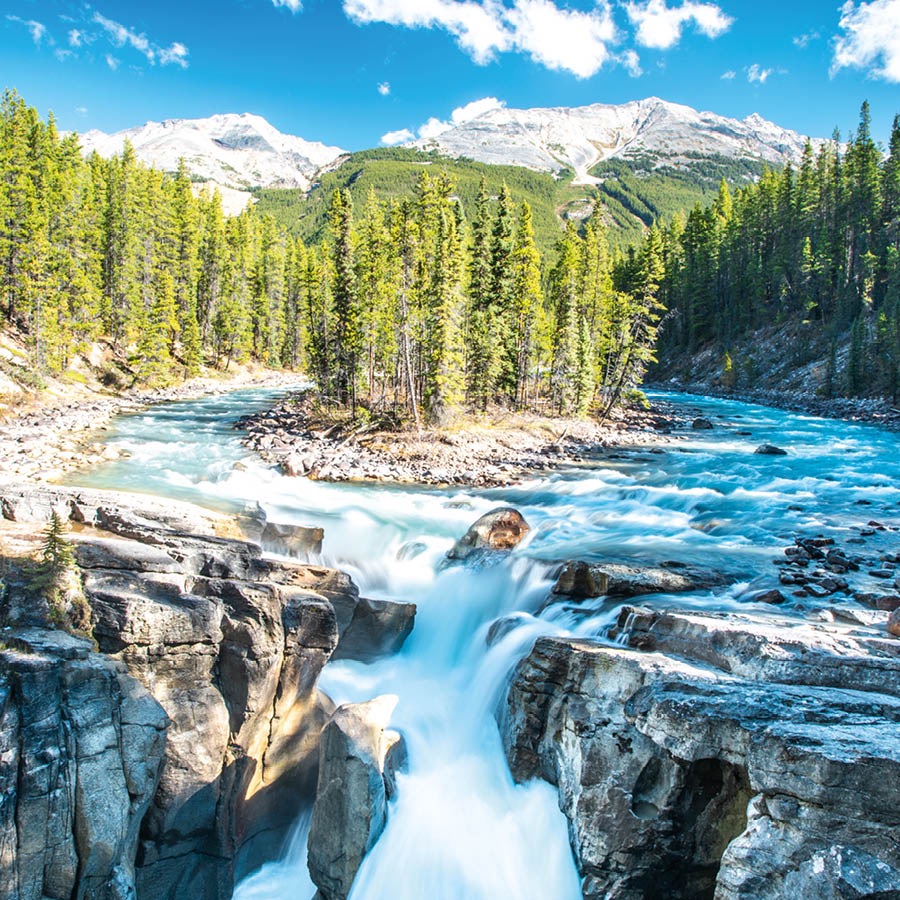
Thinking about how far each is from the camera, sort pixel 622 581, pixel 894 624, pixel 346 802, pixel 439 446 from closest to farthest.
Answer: pixel 346 802 → pixel 894 624 → pixel 622 581 → pixel 439 446

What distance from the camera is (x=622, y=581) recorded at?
41.5ft

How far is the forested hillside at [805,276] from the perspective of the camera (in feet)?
178

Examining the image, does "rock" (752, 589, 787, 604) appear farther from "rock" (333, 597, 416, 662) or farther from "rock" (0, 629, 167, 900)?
"rock" (0, 629, 167, 900)

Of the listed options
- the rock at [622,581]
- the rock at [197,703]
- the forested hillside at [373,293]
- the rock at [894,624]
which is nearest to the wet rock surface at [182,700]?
the rock at [197,703]

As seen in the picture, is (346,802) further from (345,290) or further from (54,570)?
(345,290)

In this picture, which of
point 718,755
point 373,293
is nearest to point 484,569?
point 718,755

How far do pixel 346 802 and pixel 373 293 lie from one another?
29101 mm

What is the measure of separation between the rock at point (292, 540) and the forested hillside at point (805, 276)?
46374 mm

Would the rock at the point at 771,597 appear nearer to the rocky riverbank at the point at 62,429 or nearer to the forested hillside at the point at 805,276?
the rocky riverbank at the point at 62,429

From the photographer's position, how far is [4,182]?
3859 cm

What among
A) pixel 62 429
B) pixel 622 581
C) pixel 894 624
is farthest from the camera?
pixel 62 429

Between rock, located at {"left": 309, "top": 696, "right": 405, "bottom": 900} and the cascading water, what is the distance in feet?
1.06

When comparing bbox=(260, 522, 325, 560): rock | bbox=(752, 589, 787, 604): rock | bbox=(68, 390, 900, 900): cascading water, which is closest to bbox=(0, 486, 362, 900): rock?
bbox=(68, 390, 900, 900): cascading water

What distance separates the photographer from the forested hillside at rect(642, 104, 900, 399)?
5422 centimetres
